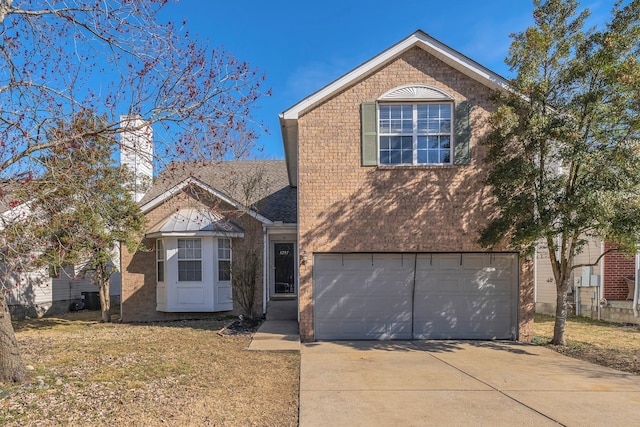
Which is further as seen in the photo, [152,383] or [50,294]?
[50,294]

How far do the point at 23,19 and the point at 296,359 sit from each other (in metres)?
7.00

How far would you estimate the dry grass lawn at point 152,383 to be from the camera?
5.04 meters

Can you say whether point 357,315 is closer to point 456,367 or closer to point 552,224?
point 456,367

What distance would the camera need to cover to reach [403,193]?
10008 mm

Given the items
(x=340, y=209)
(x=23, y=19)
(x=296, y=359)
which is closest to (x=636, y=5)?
(x=340, y=209)

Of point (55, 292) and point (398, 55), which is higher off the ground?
point (398, 55)

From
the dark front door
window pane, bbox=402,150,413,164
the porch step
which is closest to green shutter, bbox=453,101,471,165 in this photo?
window pane, bbox=402,150,413,164

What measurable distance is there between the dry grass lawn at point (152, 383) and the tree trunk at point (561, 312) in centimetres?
586

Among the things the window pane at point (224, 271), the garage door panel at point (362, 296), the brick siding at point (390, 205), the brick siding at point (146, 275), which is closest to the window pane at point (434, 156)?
the brick siding at point (390, 205)

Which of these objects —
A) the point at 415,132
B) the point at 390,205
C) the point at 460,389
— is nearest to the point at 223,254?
the point at 390,205

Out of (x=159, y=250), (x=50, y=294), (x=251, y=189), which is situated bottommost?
(x=50, y=294)

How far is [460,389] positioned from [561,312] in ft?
14.5

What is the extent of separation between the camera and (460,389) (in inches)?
246

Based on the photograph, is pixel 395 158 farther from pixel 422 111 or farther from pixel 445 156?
pixel 422 111
